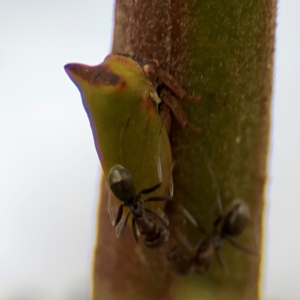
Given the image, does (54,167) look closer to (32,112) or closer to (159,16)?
(32,112)

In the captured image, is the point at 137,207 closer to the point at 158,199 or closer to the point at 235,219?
the point at 158,199

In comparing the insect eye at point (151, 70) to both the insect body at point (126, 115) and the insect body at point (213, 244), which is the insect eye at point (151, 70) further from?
the insect body at point (213, 244)

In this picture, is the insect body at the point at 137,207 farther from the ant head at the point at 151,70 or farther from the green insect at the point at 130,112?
the ant head at the point at 151,70

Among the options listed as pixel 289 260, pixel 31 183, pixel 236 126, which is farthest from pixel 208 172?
pixel 31 183

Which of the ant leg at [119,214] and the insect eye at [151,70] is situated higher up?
the insect eye at [151,70]

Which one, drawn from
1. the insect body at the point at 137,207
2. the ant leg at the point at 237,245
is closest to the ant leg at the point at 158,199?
the insect body at the point at 137,207

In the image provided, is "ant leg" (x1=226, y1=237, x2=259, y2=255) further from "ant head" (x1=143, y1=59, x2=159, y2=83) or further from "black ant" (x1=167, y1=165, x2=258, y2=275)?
"ant head" (x1=143, y1=59, x2=159, y2=83)

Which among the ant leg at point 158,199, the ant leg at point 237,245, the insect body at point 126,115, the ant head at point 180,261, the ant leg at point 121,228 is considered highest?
the insect body at point 126,115
